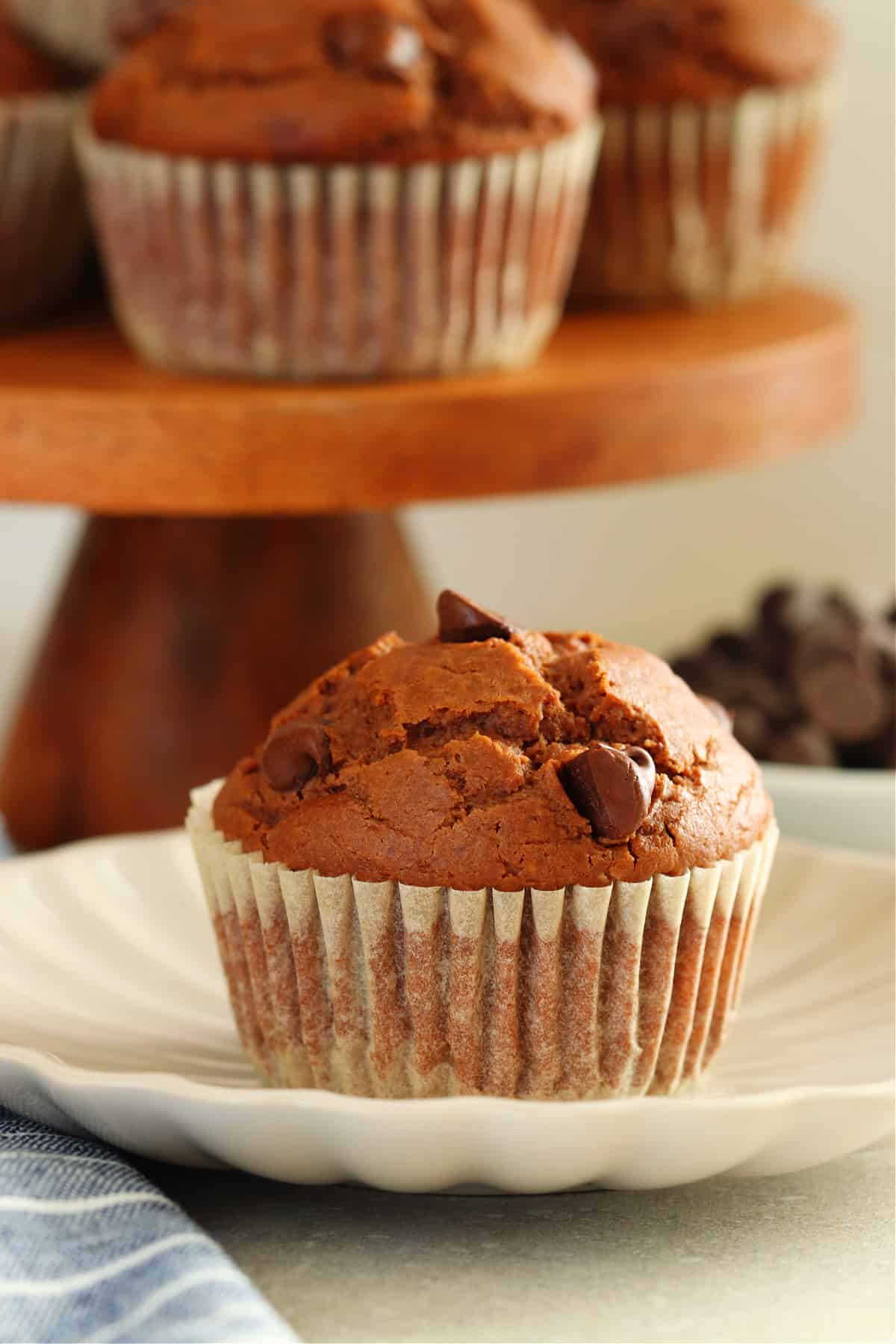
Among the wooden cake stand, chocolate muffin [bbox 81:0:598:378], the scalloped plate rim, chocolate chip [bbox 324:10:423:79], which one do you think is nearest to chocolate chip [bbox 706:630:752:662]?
the wooden cake stand

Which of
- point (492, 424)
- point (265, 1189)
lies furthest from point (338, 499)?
point (265, 1189)

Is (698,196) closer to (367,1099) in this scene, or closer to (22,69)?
(22,69)

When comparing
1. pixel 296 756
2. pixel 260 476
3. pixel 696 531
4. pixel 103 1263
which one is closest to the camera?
pixel 103 1263

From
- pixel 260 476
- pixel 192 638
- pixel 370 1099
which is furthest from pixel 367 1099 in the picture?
pixel 192 638

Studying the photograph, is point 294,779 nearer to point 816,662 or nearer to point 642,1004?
point 642,1004

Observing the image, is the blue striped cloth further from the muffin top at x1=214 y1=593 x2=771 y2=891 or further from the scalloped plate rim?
the muffin top at x1=214 y1=593 x2=771 y2=891
